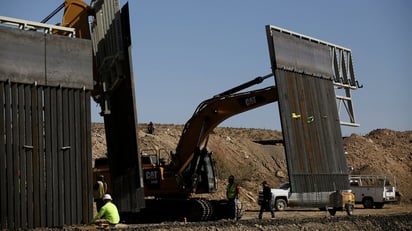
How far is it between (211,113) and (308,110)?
4.23m

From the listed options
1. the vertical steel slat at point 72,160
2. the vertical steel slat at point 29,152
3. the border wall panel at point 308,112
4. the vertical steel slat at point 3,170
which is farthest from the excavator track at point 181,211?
the vertical steel slat at point 3,170

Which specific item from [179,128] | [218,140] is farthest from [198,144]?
[179,128]

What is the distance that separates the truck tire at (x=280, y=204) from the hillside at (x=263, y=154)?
3.98m

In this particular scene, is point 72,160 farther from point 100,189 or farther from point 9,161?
point 100,189

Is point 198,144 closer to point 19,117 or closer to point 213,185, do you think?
point 213,185

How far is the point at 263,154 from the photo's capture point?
61.0 m

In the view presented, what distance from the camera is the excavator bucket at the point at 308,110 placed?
2530 cm

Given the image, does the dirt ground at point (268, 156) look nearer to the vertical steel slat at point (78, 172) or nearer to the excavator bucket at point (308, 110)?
the excavator bucket at point (308, 110)

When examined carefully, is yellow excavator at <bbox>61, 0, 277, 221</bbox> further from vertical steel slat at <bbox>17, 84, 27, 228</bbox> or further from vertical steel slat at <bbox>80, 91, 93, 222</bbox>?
vertical steel slat at <bbox>17, 84, 27, 228</bbox>

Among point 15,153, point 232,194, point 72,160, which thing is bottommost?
point 232,194

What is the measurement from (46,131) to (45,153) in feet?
1.90

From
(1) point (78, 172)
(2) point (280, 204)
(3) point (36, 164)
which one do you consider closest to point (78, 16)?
(1) point (78, 172)

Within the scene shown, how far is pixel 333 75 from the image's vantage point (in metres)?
29.1

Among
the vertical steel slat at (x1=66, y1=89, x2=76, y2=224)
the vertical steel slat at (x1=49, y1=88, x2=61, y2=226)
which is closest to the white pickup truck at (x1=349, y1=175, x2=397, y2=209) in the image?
the vertical steel slat at (x1=66, y1=89, x2=76, y2=224)
